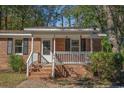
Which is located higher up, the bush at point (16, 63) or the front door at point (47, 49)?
the front door at point (47, 49)

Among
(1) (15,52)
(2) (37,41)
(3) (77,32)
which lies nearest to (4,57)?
(1) (15,52)

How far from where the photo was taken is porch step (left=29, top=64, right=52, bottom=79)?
24594 millimetres

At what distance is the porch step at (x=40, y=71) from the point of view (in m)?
24.6

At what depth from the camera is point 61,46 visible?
30.8 metres

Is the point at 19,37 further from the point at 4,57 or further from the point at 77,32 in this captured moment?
the point at 77,32

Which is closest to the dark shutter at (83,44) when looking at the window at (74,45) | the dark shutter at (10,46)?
the window at (74,45)

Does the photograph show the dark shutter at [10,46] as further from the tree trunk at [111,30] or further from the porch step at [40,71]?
the tree trunk at [111,30]

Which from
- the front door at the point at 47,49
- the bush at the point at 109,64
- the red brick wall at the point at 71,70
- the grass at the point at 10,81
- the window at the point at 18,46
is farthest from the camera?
the window at the point at 18,46

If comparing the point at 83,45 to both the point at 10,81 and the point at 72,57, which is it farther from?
the point at 10,81

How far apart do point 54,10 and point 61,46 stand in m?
26.7

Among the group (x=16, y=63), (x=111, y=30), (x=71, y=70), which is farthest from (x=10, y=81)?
(x=16, y=63)

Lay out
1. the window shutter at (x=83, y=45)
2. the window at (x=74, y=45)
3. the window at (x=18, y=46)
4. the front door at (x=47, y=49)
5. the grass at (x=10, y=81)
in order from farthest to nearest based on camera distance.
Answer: the window at (x=18, y=46)
the window shutter at (x=83, y=45)
the window at (x=74, y=45)
the front door at (x=47, y=49)
the grass at (x=10, y=81)

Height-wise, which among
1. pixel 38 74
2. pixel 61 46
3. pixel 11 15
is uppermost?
pixel 11 15

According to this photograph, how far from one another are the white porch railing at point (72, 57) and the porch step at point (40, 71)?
129 centimetres
